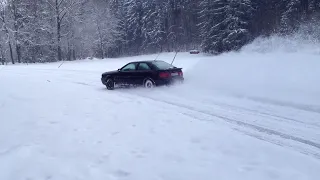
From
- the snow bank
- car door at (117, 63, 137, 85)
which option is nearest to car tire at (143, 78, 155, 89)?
car door at (117, 63, 137, 85)

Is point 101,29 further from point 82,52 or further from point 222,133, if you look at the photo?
point 222,133

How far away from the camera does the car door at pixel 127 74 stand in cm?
1262

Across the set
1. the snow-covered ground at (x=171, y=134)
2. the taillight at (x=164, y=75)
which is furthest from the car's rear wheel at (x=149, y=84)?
the snow-covered ground at (x=171, y=134)

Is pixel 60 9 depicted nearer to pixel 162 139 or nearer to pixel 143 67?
pixel 143 67

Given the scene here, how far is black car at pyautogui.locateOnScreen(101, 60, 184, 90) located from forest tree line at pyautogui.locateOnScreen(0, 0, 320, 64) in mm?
22445

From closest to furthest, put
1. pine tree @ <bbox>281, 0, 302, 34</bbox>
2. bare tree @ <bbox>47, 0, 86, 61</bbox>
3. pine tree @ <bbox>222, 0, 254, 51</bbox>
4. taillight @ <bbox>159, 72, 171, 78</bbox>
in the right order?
taillight @ <bbox>159, 72, 171, 78</bbox>, pine tree @ <bbox>281, 0, 302, 34</bbox>, pine tree @ <bbox>222, 0, 254, 51</bbox>, bare tree @ <bbox>47, 0, 86, 61</bbox>

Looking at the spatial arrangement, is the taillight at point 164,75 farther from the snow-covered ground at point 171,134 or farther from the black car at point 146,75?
the snow-covered ground at point 171,134

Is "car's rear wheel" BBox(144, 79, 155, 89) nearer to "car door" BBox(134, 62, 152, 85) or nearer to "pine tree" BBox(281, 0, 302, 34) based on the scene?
"car door" BBox(134, 62, 152, 85)

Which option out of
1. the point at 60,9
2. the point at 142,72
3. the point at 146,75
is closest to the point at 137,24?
the point at 60,9

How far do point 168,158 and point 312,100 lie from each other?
231 inches

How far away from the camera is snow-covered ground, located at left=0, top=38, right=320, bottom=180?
13.3 feet

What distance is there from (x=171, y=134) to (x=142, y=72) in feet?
22.2

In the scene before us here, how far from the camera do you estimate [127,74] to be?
41.9 ft

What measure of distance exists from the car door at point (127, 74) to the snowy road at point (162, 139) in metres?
3.34
